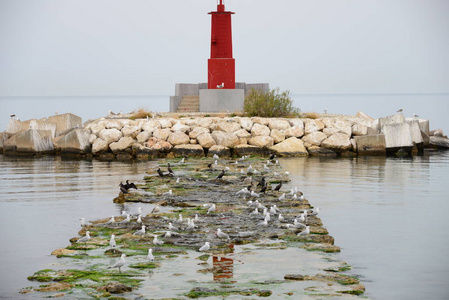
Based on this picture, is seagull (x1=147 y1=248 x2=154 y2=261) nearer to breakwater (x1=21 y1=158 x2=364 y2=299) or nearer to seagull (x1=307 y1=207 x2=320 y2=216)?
breakwater (x1=21 y1=158 x2=364 y2=299)

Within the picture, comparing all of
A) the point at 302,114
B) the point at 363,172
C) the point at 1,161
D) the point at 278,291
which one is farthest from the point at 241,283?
the point at 302,114

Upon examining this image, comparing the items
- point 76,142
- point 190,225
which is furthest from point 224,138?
point 190,225

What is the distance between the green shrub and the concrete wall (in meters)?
0.99

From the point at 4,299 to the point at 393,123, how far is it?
1021 inches

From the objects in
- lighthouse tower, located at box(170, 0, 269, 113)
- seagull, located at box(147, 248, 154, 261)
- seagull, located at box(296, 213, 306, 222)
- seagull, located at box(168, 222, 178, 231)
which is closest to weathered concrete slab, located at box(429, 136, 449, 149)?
lighthouse tower, located at box(170, 0, 269, 113)

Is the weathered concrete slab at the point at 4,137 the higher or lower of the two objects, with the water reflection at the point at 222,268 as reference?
higher

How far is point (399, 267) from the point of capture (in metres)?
11.8

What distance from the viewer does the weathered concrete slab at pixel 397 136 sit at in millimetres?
31875

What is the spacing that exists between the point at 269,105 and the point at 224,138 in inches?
186

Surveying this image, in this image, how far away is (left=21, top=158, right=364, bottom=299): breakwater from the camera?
10.3 meters

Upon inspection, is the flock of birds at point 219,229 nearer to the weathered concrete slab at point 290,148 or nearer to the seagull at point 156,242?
the seagull at point 156,242

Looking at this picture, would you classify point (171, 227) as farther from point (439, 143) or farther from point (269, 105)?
point (439, 143)

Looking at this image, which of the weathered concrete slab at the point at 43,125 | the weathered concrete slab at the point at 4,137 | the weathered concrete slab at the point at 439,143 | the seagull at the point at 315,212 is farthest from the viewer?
the weathered concrete slab at the point at 439,143

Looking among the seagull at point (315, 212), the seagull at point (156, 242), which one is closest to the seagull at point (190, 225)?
the seagull at point (156, 242)
